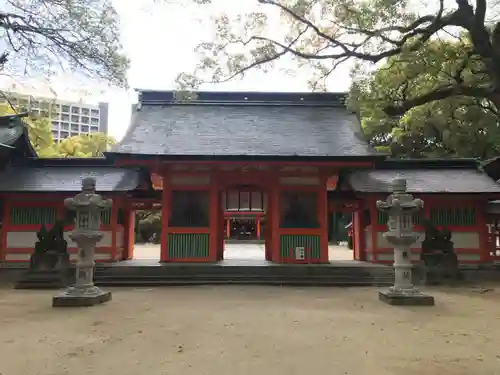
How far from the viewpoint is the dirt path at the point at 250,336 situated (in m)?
5.14

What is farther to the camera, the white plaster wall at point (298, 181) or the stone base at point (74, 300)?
the white plaster wall at point (298, 181)

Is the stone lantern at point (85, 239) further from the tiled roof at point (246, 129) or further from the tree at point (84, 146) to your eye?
the tree at point (84, 146)

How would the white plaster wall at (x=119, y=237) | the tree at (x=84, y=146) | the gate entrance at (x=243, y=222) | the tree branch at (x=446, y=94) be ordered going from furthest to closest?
the tree at (x=84, y=146) < the gate entrance at (x=243, y=222) < the white plaster wall at (x=119, y=237) < the tree branch at (x=446, y=94)

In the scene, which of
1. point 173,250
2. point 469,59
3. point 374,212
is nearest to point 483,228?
point 374,212

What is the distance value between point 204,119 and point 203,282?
770cm

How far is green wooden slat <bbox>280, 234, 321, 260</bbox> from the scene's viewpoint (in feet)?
48.5

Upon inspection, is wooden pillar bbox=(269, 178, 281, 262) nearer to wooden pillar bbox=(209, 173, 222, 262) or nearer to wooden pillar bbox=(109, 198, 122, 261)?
wooden pillar bbox=(209, 173, 222, 262)

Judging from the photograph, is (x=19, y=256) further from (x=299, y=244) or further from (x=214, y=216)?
(x=299, y=244)

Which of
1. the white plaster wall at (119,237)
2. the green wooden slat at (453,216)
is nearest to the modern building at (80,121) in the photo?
the white plaster wall at (119,237)

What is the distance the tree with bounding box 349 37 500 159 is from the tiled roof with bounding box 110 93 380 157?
5.24ft

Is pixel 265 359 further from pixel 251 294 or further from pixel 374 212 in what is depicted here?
pixel 374 212

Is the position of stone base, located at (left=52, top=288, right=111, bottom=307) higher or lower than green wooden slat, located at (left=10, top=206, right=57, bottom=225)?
lower

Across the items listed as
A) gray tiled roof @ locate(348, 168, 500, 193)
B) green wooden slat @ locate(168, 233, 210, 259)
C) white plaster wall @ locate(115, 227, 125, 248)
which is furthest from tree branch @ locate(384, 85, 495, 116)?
white plaster wall @ locate(115, 227, 125, 248)

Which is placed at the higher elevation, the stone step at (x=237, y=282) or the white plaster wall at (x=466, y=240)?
the white plaster wall at (x=466, y=240)
